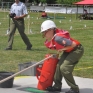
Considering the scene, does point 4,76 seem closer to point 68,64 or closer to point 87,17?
point 68,64

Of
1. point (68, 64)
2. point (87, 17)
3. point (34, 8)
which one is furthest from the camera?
point (34, 8)

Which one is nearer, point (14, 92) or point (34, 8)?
point (14, 92)

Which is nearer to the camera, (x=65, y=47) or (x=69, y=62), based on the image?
(x=65, y=47)

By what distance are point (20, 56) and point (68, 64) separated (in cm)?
554

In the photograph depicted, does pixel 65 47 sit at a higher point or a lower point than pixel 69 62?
higher

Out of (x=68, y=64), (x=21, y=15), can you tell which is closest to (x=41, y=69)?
(x=68, y=64)

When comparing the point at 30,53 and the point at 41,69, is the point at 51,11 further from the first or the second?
the point at 41,69

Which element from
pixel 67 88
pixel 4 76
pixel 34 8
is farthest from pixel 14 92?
pixel 34 8

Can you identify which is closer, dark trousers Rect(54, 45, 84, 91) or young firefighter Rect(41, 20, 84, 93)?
young firefighter Rect(41, 20, 84, 93)

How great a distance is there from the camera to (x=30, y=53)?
43.7ft

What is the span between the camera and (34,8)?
2434 inches

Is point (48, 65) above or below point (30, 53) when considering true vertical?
above

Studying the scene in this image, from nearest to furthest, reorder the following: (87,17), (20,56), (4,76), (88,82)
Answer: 1. (4,76)
2. (88,82)
3. (20,56)
4. (87,17)

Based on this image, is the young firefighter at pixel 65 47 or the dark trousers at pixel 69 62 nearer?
the young firefighter at pixel 65 47
